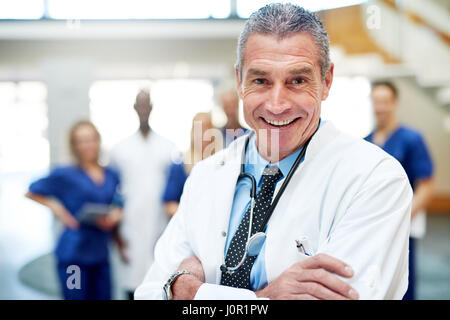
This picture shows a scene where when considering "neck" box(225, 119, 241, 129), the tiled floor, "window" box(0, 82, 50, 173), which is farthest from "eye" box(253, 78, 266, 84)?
"window" box(0, 82, 50, 173)

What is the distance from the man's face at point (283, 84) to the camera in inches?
23.0

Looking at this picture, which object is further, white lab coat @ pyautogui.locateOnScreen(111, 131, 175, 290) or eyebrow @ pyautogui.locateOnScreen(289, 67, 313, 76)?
white lab coat @ pyautogui.locateOnScreen(111, 131, 175, 290)

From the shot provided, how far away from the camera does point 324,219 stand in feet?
2.01

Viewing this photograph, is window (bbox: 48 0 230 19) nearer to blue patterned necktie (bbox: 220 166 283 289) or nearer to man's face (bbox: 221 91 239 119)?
man's face (bbox: 221 91 239 119)

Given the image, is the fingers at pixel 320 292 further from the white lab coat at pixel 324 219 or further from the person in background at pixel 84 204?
the person in background at pixel 84 204

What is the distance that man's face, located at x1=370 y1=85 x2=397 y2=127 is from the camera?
5.46 ft

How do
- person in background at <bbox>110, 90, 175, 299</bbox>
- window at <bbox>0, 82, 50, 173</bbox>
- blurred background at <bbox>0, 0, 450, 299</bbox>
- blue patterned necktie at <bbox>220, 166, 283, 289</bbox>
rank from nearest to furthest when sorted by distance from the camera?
blue patterned necktie at <bbox>220, 166, 283, 289</bbox>
blurred background at <bbox>0, 0, 450, 299</bbox>
person in background at <bbox>110, 90, 175, 299</bbox>
window at <bbox>0, 82, 50, 173</bbox>

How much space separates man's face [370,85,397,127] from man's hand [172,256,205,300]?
3.89 feet

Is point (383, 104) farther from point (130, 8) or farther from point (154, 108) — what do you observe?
point (130, 8)

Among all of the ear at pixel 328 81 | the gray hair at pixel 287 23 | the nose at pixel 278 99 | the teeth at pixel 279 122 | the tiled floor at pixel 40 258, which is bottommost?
the tiled floor at pixel 40 258

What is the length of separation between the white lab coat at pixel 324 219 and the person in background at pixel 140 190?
108cm

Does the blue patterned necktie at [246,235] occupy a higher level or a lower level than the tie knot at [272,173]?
lower

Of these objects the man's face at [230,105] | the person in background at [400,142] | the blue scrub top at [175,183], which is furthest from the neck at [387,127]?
the blue scrub top at [175,183]
